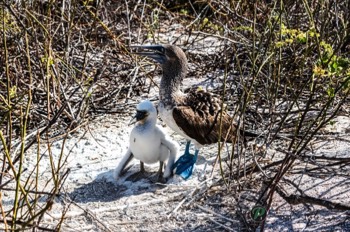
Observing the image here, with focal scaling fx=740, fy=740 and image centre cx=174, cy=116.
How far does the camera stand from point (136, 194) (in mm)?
4648

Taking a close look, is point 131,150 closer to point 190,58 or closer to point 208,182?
point 208,182

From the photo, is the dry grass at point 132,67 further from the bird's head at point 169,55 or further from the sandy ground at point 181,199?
the bird's head at point 169,55

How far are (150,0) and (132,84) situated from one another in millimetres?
1638

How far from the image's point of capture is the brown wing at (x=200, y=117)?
15.5ft

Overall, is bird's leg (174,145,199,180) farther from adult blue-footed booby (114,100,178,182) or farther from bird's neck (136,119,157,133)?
bird's neck (136,119,157,133)

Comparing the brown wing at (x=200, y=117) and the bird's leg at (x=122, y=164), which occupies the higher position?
the brown wing at (x=200, y=117)

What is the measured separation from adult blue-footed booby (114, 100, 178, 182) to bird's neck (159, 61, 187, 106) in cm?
12

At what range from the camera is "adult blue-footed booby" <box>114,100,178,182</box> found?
470cm

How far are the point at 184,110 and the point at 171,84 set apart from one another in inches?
9.5

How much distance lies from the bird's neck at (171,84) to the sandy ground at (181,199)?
507mm

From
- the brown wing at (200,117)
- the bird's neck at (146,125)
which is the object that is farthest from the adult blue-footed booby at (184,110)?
the bird's neck at (146,125)

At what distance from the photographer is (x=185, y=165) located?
476cm

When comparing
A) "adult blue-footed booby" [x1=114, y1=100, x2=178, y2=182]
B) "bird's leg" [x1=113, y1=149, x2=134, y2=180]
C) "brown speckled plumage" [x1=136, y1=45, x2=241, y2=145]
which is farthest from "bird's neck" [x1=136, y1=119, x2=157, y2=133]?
"bird's leg" [x1=113, y1=149, x2=134, y2=180]

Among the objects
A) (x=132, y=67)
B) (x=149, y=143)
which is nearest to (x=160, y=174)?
(x=149, y=143)
